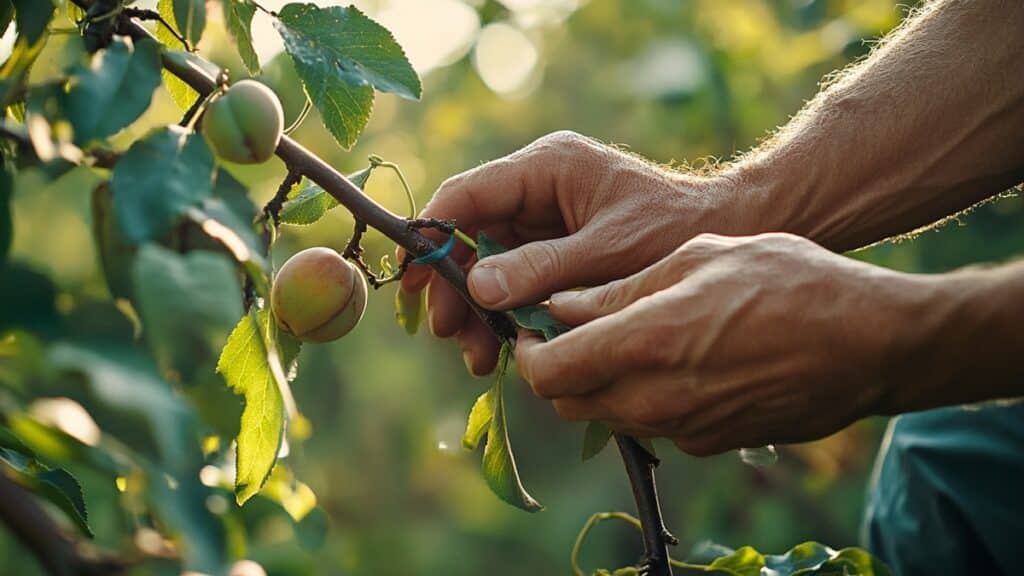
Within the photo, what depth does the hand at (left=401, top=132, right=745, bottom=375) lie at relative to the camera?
4.15 feet

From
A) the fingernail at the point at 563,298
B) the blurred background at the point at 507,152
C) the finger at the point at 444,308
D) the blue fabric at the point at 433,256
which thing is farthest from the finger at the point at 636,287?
the blurred background at the point at 507,152

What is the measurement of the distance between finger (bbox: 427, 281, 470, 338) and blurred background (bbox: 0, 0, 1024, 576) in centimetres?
267

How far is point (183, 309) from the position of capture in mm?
515

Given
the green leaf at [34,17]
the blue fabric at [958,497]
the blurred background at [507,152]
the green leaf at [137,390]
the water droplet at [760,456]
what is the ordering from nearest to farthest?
the green leaf at [137,390], the green leaf at [34,17], the water droplet at [760,456], the blue fabric at [958,497], the blurred background at [507,152]

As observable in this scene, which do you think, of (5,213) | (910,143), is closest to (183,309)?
(5,213)

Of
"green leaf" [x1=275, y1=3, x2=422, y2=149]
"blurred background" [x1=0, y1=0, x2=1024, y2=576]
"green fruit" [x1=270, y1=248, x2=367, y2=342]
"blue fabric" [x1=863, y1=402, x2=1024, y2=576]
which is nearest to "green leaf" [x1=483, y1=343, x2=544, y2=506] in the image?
"green fruit" [x1=270, y1=248, x2=367, y2=342]

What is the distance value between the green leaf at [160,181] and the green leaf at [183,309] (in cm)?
6

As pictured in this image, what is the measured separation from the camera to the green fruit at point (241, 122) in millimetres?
763

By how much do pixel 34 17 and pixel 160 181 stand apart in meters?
0.16

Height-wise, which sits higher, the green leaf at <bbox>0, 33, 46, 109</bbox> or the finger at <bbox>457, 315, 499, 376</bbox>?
the green leaf at <bbox>0, 33, 46, 109</bbox>

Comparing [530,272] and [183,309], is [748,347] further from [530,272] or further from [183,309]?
[183,309]

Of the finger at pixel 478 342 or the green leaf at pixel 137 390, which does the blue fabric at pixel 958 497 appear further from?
the green leaf at pixel 137 390

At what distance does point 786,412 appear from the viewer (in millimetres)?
947

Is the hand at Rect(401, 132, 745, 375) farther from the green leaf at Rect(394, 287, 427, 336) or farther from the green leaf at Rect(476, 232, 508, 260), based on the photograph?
the green leaf at Rect(476, 232, 508, 260)
